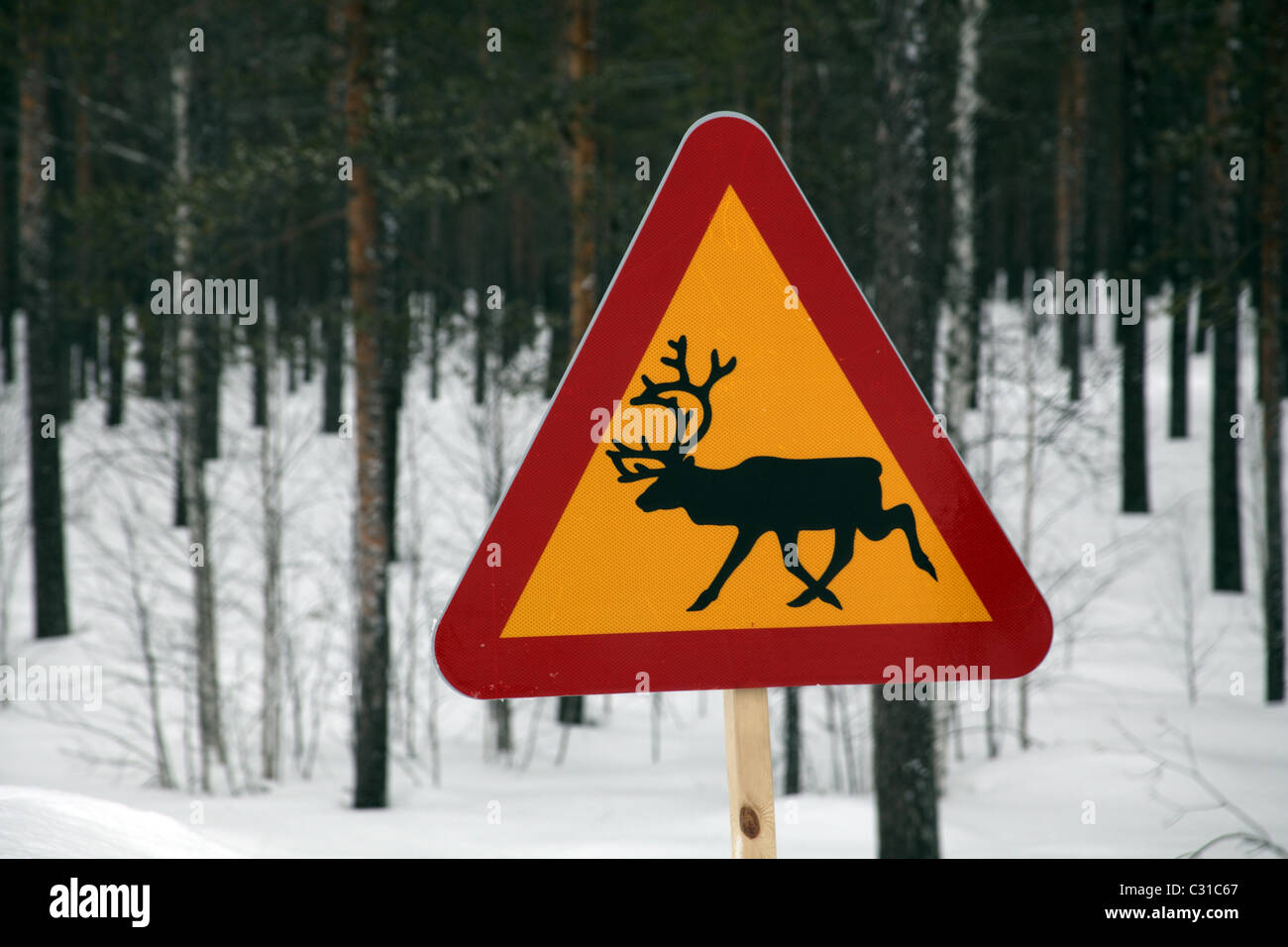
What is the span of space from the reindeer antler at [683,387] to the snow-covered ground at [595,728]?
2.00 m

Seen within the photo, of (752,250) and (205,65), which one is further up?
(205,65)

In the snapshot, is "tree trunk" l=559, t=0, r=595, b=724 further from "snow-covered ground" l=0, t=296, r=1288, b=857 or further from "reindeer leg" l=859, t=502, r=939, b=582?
"reindeer leg" l=859, t=502, r=939, b=582

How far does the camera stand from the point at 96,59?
13.5 metres

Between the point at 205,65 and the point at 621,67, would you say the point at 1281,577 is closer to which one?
the point at 621,67

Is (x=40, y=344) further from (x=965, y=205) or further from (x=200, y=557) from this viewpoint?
(x=965, y=205)

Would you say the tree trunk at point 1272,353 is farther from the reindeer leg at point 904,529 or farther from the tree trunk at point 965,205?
the reindeer leg at point 904,529

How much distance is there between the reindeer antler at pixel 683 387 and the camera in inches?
74.9

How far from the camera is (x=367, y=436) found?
8156mm

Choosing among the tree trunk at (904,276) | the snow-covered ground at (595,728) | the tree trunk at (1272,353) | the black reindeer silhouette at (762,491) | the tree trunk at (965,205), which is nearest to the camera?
the black reindeer silhouette at (762,491)

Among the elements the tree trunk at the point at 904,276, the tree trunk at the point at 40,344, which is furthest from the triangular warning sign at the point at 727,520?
the tree trunk at the point at 40,344

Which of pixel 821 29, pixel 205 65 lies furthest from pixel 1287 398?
pixel 205 65

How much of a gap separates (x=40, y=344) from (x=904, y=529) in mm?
13930

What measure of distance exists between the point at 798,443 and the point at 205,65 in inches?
488

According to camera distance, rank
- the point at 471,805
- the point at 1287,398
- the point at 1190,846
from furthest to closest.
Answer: the point at 1287,398, the point at 471,805, the point at 1190,846
